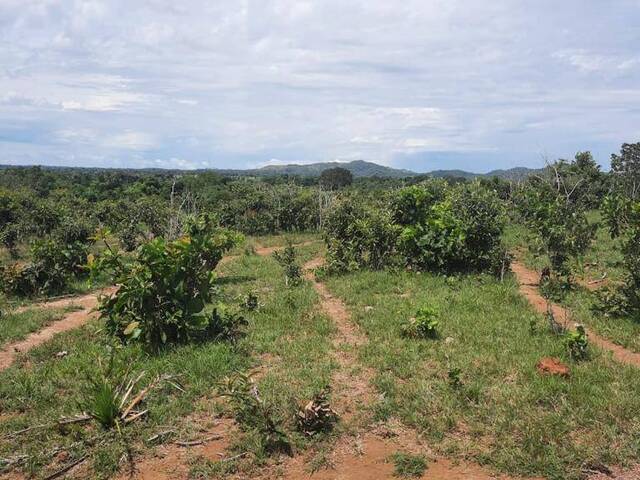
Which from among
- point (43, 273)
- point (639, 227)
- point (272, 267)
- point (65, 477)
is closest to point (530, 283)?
point (639, 227)

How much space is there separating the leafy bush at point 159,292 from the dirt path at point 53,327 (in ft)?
1.65

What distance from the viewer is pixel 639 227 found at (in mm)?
8477

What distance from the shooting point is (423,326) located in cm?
763

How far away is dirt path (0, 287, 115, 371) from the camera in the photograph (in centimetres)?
784

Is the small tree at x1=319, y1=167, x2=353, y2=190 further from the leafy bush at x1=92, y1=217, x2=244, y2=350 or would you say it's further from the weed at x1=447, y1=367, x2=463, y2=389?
the weed at x1=447, y1=367, x2=463, y2=389

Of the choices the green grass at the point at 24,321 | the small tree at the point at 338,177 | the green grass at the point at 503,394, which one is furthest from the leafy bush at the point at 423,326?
the small tree at the point at 338,177

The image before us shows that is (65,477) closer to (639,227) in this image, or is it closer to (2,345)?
(2,345)

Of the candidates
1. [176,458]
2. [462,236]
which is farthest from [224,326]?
[462,236]

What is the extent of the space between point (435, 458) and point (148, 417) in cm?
275

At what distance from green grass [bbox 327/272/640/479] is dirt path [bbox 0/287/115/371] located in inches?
165

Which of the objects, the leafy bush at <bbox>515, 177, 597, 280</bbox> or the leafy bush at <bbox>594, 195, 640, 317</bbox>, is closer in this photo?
the leafy bush at <bbox>594, 195, 640, 317</bbox>

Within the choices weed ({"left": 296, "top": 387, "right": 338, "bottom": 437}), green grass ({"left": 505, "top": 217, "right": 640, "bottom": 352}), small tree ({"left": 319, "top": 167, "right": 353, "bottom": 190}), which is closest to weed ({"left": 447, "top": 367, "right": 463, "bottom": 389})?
weed ({"left": 296, "top": 387, "right": 338, "bottom": 437})

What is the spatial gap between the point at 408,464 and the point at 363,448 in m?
0.47

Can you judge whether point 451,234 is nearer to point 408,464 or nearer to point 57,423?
point 408,464
